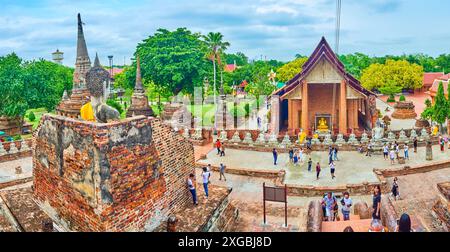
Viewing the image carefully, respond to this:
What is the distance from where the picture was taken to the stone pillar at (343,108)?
25641 millimetres

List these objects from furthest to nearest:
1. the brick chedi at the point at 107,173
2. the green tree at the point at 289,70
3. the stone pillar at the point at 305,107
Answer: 1. the green tree at the point at 289,70
2. the stone pillar at the point at 305,107
3. the brick chedi at the point at 107,173

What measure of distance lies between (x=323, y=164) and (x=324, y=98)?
9.69 m

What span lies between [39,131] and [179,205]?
3.52 metres

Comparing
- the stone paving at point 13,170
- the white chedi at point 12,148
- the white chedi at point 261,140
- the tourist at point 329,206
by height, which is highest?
the white chedi at point 261,140

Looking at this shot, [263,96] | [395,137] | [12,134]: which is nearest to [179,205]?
[395,137]

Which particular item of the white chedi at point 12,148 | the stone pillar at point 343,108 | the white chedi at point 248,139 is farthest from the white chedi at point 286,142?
the white chedi at point 12,148

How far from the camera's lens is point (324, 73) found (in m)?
25.7

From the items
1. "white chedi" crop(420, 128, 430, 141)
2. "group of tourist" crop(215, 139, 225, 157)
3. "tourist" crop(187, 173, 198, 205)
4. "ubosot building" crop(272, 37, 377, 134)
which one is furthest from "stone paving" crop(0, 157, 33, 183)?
"white chedi" crop(420, 128, 430, 141)

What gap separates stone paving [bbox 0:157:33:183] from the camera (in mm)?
18981

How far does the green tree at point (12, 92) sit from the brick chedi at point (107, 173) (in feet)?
75.1

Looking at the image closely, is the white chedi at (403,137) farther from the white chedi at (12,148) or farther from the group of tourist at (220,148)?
the white chedi at (12,148)

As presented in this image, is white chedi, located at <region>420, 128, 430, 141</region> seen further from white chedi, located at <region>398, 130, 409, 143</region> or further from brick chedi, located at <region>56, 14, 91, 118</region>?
brick chedi, located at <region>56, 14, 91, 118</region>

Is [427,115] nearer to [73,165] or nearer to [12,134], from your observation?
[73,165]

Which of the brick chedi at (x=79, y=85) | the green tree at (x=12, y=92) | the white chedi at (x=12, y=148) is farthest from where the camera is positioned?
the green tree at (x=12, y=92)
